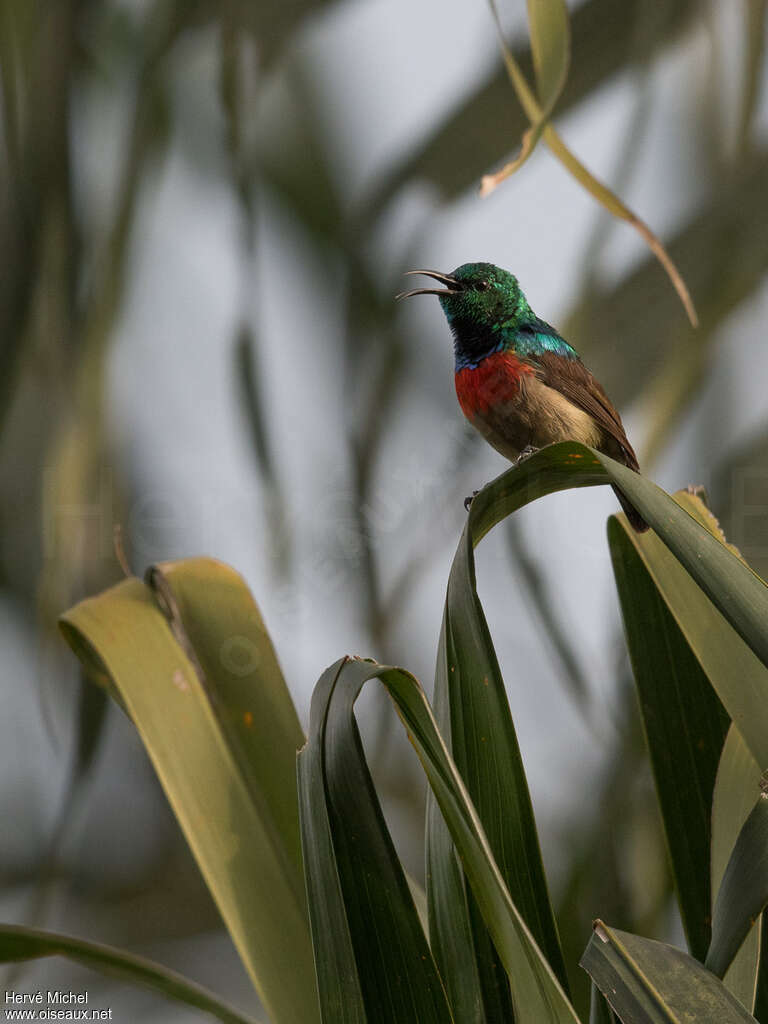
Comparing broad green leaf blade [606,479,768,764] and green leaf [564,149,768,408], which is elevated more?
green leaf [564,149,768,408]

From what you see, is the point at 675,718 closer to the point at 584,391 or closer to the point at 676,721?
Result: the point at 676,721

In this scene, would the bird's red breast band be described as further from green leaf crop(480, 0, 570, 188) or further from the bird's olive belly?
green leaf crop(480, 0, 570, 188)

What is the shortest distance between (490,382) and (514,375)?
0.09 ft

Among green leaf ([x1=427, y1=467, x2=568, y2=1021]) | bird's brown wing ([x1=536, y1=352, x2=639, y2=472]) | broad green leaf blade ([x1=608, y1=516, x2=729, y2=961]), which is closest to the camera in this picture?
green leaf ([x1=427, y1=467, x2=568, y2=1021])

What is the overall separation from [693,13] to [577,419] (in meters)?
1.02

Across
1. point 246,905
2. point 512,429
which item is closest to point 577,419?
point 512,429

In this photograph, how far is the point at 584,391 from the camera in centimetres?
106

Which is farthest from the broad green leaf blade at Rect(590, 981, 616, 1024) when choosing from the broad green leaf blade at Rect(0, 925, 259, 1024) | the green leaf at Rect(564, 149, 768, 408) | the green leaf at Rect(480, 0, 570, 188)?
the green leaf at Rect(564, 149, 768, 408)

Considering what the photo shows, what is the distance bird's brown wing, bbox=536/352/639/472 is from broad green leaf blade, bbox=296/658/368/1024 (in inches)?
26.2

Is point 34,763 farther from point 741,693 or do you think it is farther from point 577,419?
point 741,693

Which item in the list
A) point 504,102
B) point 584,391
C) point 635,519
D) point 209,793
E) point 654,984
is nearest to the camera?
point 654,984

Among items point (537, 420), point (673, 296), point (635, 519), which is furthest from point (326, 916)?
point (673, 296)

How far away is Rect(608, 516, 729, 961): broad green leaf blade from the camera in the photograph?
656mm

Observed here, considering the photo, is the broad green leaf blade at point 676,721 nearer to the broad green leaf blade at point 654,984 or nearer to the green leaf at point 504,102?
the broad green leaf blade at point 654,984
